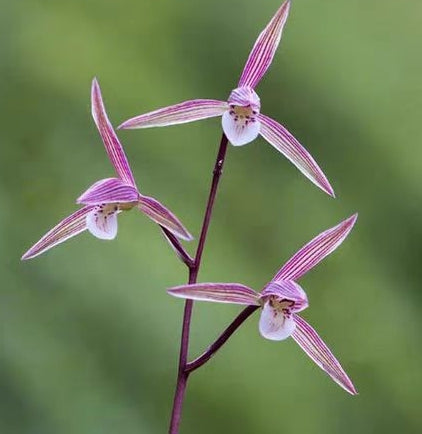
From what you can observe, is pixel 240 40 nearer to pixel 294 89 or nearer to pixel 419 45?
pixel 294 89

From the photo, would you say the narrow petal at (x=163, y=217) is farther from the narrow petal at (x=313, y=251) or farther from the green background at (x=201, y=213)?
the green background at (x=201, y=213)

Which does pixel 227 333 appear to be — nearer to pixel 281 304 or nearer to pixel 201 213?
pixel 281 304

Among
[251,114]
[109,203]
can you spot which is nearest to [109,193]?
[109,203]

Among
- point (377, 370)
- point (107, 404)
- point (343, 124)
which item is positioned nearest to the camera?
point (107, 404)

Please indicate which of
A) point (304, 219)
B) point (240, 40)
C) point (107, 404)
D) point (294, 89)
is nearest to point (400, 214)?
point (304, 219)

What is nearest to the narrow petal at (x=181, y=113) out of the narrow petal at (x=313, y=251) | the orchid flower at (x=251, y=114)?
the orchid flower at (x=251, y=114)

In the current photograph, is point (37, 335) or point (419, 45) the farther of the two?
point (419, 45)

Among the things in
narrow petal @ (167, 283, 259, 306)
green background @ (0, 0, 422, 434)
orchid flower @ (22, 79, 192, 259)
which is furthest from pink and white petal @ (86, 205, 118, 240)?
green background @ (0, 0, 422, 434)
